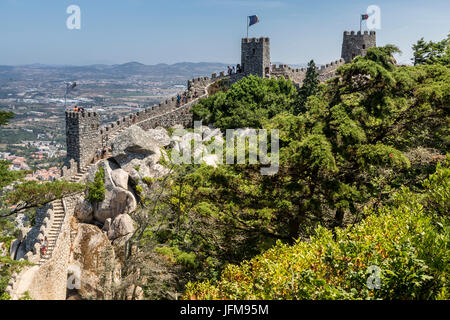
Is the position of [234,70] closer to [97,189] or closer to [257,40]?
[257,40]

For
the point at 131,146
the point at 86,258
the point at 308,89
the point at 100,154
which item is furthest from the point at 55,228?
the point at 308,89

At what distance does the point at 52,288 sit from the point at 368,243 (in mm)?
14266

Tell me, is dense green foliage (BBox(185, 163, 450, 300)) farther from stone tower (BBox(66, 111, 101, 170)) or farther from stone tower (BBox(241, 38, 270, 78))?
stone tower (BBox(241, 38, 270, 78))

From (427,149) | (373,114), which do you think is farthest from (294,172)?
(427,149)

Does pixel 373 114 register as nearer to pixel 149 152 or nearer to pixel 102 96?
pixel 149 152

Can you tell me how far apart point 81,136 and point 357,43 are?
93.4ft

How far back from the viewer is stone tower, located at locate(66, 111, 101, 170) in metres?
20.9

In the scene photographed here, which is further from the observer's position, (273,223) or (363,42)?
(363,42)

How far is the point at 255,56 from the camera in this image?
31.8 meters

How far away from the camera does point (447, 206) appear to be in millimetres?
8938

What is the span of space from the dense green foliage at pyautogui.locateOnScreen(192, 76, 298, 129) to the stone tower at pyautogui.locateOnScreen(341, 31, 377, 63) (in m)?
12.5

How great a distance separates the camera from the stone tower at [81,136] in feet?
68.5

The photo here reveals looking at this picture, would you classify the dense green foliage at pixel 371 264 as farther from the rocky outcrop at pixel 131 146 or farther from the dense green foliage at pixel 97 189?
the rocky outcrop at pixel 131 146

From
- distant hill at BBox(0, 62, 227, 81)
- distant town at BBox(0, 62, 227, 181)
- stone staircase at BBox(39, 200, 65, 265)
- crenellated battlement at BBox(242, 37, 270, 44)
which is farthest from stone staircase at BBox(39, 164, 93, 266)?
distant hill at BBox(0, 62, 227, 81)
